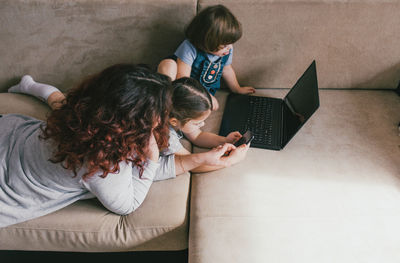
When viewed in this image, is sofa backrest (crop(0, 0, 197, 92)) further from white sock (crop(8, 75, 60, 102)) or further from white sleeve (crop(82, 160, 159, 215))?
white sleeve (crop(82, 160, 159, 215))

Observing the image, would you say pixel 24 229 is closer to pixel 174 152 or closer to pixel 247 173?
pixel 174 152

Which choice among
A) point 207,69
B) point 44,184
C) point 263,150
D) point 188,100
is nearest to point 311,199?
point 263,150

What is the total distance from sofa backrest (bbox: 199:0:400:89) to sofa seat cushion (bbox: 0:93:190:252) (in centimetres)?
77

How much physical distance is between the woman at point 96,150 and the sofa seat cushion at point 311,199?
140 millimetres

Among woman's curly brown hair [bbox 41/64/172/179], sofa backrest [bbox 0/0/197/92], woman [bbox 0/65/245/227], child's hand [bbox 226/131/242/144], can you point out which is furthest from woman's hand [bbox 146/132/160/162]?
sofa backrest [bbox 0/0/197/92]

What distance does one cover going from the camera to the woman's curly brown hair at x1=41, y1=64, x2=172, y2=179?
2.65ft

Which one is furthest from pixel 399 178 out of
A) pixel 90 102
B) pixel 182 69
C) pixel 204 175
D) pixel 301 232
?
pixel 90 102

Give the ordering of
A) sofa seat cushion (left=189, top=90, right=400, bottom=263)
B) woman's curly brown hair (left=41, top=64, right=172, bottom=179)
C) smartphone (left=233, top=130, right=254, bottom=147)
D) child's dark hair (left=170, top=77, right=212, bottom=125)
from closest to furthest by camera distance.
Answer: woman's curly brown hair (left=41, top=64, right=172, bottom=179) < sofa seat cushion (left=189, top=90, right=400, bottom=263) < child's dark hair (left=170, top=77, right=212, bottom=125) < smartphone (left=233, top=130, right=254, bottom=147)

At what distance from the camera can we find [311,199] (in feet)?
3.49

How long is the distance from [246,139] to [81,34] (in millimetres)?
856

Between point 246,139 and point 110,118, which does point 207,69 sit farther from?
point 110,118

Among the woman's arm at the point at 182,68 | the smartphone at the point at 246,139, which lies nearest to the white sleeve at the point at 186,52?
the woman's arm at the point at 182,68

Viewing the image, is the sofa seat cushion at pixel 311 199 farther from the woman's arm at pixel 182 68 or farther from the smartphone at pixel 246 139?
the woman's arm at pixel 182 68

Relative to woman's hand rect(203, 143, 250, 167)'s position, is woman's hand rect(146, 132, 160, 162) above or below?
above
